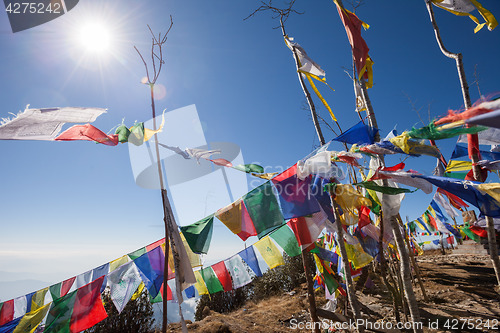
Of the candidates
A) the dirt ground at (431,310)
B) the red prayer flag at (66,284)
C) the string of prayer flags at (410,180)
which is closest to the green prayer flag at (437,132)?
the string of prayer flags at (410,180)

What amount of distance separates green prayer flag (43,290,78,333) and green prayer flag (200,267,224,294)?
3314mm

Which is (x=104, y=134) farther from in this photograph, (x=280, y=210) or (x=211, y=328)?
(x=211, y=328)

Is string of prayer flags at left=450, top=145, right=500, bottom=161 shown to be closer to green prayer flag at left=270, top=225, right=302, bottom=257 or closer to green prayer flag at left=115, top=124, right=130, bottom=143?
green prayer flag at left=270, top=225, right=302, bottom=257

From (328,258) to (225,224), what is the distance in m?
3.87

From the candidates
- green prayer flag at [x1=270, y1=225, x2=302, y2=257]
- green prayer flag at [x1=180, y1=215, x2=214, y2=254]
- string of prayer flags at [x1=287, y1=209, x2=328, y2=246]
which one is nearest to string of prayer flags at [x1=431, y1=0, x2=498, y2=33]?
string of prayer flags at [x1=287, y1=209, x2=328, y2=246]

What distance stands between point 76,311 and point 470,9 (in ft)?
31.4

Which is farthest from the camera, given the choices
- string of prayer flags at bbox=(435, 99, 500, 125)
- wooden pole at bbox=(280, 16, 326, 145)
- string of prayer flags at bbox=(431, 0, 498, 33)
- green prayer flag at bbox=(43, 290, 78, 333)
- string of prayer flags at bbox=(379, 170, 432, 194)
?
wooden pole at bbox=(280, 16, 326, 145)

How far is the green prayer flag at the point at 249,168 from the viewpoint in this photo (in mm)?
5180

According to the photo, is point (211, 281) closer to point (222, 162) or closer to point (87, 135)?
point (222, 162)

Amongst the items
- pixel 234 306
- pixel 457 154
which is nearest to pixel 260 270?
pixel 457 154

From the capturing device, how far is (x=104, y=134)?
433 cm

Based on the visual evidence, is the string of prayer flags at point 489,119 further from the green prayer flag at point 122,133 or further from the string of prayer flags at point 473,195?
the green prayer flag at point 122,133

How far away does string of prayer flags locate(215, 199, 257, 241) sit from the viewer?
4.63 metres

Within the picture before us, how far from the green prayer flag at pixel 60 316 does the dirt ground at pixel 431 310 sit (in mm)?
4668
